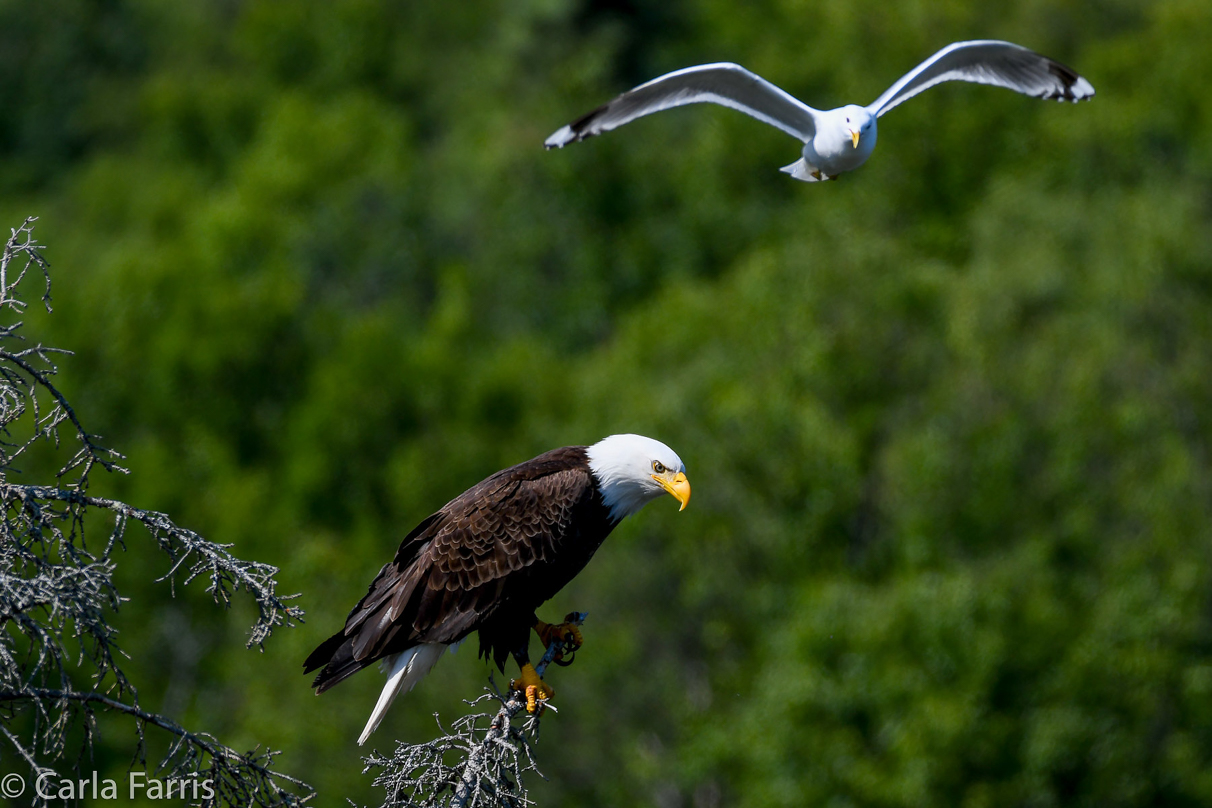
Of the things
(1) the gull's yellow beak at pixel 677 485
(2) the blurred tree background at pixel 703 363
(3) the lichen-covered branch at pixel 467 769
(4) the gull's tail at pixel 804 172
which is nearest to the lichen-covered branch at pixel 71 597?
(3) the lichen-covered branch at pixel 467 769

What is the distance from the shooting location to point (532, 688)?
331 inches

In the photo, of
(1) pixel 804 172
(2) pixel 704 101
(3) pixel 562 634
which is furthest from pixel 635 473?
(2) pixel 704 101

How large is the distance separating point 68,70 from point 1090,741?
47.2 m

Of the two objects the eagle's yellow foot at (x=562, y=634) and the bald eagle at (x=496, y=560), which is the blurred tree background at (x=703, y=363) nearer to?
the eagle's yellow foot at (x=562, y=634)

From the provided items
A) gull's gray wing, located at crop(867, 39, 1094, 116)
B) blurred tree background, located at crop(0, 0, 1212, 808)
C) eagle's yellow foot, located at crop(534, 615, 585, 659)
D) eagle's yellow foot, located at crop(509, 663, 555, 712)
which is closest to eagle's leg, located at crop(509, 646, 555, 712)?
eagle's yellow foot, located at crop(509, 663, 555, 712)

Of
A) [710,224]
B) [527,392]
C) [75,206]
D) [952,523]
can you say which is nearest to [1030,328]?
[952,523]

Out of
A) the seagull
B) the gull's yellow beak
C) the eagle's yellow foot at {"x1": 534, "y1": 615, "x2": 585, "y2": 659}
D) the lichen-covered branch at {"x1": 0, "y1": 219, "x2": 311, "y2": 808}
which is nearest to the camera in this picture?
the lichen-covered branch at {"x1": 0, "y1": 219, "x2": 311, "y2": 808}

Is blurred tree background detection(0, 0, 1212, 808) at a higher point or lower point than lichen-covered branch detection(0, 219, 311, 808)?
higher

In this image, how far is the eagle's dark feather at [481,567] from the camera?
867cm

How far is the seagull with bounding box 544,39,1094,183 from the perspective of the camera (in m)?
9.25

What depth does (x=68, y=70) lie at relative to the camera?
5947cm

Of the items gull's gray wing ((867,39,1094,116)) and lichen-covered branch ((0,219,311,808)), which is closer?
lichen-covered branch ((0,219,311,808))

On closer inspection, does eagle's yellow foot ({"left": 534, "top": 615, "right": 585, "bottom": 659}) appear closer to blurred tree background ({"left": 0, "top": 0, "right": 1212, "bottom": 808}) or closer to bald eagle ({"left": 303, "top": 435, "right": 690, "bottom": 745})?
bald eagle ({"left": 303, "top": 435, "right": 690, "bottom": 745})

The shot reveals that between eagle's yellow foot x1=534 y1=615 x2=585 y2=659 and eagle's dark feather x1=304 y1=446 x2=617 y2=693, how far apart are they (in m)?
0.22
